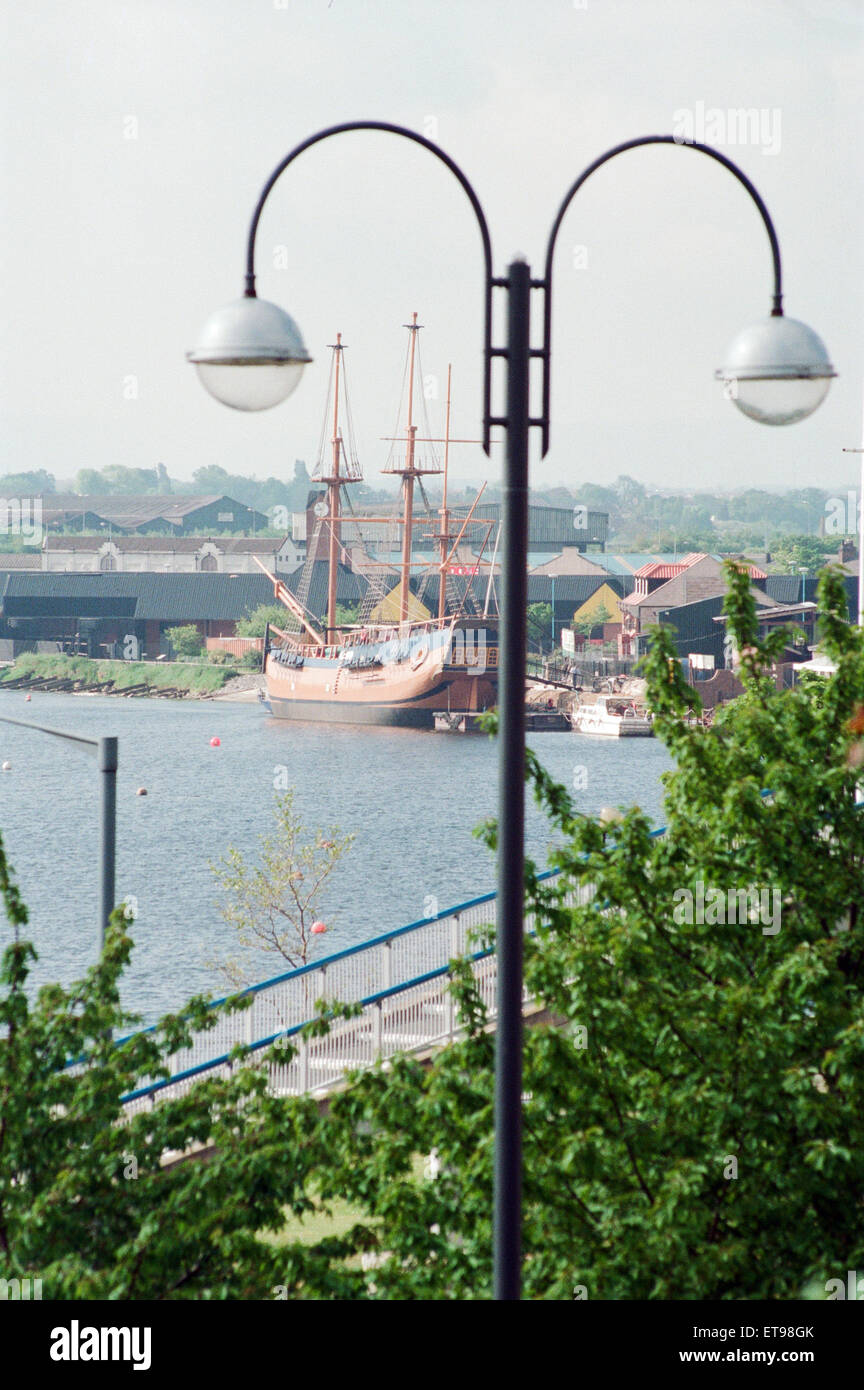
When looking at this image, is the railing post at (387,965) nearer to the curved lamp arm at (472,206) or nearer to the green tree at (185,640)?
the curved lamp arm at (472,206)

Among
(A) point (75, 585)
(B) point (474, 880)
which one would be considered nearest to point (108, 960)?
(B) point (474, 880)

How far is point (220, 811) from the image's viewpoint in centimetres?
7019

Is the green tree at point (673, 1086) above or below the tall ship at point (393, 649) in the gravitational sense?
below

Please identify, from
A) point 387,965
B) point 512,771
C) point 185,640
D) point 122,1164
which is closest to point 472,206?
point 512,771

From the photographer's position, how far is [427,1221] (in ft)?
23.6

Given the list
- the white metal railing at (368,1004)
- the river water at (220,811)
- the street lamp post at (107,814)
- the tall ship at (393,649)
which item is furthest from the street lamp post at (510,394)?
the tall ship at (393,649)

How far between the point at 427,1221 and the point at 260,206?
4.44m

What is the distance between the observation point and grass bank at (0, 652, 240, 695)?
115m

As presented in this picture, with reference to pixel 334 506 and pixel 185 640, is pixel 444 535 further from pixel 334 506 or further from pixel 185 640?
pixel 185 640

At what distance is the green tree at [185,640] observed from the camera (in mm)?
121375

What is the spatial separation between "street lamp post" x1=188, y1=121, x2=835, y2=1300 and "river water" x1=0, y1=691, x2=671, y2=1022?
26.3 meters

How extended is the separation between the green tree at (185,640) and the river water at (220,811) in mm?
7453

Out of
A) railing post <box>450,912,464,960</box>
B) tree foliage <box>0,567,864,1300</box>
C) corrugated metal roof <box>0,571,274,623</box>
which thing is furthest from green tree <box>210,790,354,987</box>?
corrugated metal roof <box>0,571,274,623</box>
